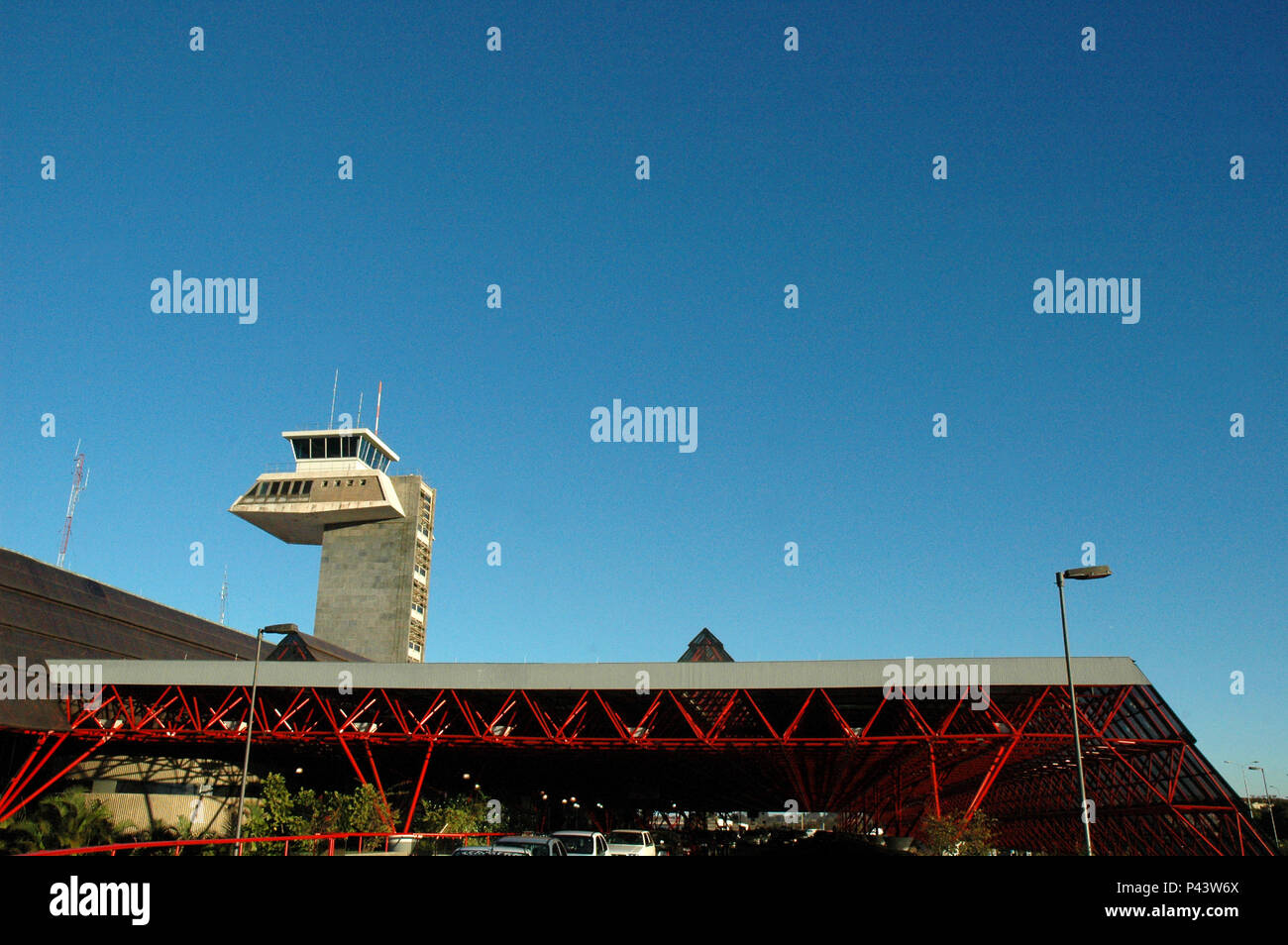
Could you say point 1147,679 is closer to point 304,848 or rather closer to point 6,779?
point 304,848

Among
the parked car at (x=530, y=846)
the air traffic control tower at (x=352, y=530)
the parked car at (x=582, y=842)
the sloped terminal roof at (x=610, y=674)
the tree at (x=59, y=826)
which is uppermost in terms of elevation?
the air traffic control tower at (x=352, y=530)

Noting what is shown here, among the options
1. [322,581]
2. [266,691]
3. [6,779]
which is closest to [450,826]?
[266,691]

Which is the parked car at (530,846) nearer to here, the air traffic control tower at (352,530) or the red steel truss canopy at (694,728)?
the red steel truss canopy at (694,728)

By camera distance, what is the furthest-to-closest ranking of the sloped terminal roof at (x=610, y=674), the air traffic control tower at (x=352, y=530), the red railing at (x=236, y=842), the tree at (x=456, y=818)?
the air traffic control tower at (x=352, y=530) → the tree at (x=456, y=818) → the sloped terminal roof at (x=610, y=674) → the red railing at (x=236, y=842)

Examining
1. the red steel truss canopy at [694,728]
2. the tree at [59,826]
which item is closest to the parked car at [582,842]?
the red steel truss canopy at [694,728]

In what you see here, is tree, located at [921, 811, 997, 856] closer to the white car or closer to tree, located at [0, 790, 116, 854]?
the white car

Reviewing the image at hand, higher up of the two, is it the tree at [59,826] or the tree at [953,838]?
the tree at [59,826]

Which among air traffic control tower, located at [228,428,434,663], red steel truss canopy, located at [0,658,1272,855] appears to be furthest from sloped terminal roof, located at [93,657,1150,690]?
air traffic control tower, located at [228,428,434,663]

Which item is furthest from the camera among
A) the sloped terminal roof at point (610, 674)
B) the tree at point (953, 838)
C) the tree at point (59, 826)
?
the tree at point (953, 838)
